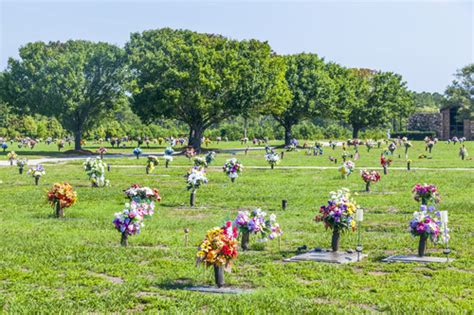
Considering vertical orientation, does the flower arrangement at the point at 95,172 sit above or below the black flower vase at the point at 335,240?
above

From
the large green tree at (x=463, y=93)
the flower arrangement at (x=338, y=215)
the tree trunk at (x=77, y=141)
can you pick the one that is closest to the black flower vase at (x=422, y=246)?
the flower arrangement at (x=338, y=215)

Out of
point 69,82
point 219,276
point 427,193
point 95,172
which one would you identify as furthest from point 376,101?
point 219,276

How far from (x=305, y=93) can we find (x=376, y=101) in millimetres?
27987

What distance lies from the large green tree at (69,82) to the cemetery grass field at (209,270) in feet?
152

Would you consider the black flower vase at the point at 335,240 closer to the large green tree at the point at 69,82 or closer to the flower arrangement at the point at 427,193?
the flower arrangement at the point at 427,193

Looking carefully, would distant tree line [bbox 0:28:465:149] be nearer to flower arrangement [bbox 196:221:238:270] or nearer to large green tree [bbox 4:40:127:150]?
large green tree [bbox 4:40:127:150]

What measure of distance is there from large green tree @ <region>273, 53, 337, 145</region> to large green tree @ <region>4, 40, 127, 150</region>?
20.7 meters

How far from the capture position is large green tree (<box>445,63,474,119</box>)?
435 ft

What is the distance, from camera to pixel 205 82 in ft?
222

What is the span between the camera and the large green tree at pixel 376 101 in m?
111

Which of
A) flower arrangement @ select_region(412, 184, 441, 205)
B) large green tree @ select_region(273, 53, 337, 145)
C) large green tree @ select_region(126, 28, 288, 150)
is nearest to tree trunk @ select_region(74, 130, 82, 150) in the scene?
large green tree @ select_region(126, 28, 288, 150)

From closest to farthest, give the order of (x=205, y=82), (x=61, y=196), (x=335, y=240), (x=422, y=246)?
(x=422, y=246) → (x=335, y=240) → (x=61, y=196) → (x=205, y=82)

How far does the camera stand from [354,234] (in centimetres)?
1839

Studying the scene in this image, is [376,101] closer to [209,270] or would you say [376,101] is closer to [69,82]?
[69,82]
